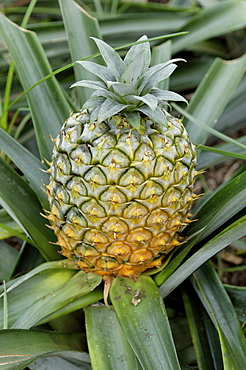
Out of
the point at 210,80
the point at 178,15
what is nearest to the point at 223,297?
the point at 210,80

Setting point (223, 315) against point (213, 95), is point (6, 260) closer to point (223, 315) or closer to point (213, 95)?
point (223, 315)

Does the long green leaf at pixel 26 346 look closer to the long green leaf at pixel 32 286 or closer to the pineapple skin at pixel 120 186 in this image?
the long green leaf at pixel 32 286

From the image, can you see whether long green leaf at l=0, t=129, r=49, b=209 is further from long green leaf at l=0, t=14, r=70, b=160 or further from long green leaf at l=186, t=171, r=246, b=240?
long green leaf at l=186, t=171, r=246, b=240

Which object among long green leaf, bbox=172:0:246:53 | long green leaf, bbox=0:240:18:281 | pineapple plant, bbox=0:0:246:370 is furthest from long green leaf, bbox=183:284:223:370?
long green leaf, bbox=172:0:246:53

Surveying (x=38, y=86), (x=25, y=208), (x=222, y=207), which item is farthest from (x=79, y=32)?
(x=222, y=207)

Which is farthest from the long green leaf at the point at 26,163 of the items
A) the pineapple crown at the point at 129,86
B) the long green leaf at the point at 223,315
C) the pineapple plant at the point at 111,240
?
the long green leaf at the point at 223,315

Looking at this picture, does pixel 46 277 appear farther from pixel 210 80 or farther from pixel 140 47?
pixel 210 80
